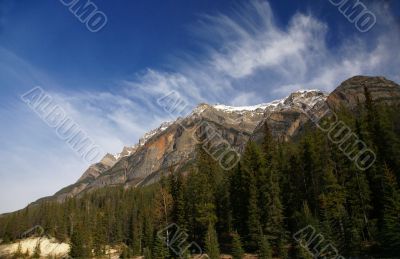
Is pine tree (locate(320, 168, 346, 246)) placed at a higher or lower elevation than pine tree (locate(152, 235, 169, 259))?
higher

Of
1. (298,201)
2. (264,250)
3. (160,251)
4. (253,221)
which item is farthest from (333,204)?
(160,251)

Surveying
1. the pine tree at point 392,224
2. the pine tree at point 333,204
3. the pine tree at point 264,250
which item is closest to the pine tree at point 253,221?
the pine tree at point 264,250

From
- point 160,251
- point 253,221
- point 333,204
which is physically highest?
point 333,204

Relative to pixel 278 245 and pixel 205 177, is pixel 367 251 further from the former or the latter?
pixel 205 177

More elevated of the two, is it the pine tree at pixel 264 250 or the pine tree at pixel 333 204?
the pine tree at pixel 333 204

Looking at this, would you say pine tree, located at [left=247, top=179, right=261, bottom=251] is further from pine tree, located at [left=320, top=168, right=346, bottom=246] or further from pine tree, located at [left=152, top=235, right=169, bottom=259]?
pine tree, located at [left=152, top=235, right=169, bottom=259]

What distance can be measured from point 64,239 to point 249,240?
109 metres

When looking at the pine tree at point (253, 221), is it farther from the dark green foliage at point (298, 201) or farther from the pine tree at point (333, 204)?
the pine tree at point (333, 204)

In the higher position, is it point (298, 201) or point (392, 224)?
point (298, 201)

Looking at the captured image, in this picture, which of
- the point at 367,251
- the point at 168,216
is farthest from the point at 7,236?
the point at 367,251

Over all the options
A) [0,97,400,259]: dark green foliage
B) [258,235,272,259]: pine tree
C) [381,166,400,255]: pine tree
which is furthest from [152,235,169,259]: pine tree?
[381,166,400,255]: pine tree

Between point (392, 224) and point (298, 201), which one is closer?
point (392, 224)

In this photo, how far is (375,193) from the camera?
51688 millimetres

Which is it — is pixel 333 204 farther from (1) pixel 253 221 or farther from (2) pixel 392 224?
(2) pixel 392 224
